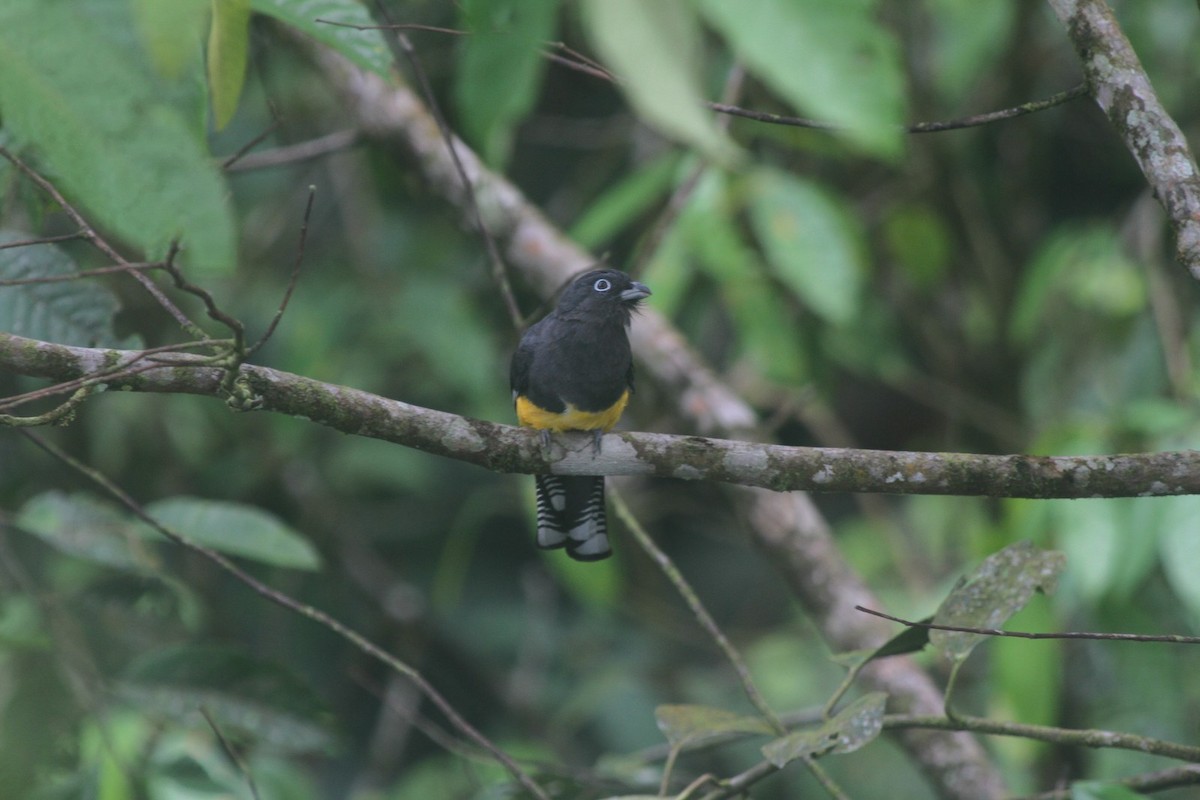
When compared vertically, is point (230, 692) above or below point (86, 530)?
below

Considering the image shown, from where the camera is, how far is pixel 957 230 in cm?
551

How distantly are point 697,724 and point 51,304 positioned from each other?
165 cm

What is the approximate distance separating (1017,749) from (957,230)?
249cm

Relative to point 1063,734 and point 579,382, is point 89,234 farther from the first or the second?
point 1063,734

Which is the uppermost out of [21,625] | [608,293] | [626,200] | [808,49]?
[808,49]

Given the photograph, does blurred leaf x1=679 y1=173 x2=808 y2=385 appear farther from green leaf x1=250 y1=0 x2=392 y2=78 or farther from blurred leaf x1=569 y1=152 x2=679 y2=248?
green leaf x1=250 y1=0 x2=392 y2=78

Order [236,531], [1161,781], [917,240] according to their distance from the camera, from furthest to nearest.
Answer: [917,240]
[236,531]
[1161,781]

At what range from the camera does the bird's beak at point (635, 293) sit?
3613 mm

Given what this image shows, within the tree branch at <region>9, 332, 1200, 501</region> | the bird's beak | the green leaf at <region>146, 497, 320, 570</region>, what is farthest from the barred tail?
the tree branch at <region>9, 332, 1200, 501</region>

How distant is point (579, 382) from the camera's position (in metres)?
3.28

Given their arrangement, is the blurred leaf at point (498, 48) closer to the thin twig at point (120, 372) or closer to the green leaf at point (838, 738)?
the thin twig at point (120, 372)

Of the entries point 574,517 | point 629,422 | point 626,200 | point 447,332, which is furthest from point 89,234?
point 629,422

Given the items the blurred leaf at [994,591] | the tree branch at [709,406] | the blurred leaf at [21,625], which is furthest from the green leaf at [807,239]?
the blurred leaf at [21,625]

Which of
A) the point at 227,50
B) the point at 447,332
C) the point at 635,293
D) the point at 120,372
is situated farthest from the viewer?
the point at 447,332
